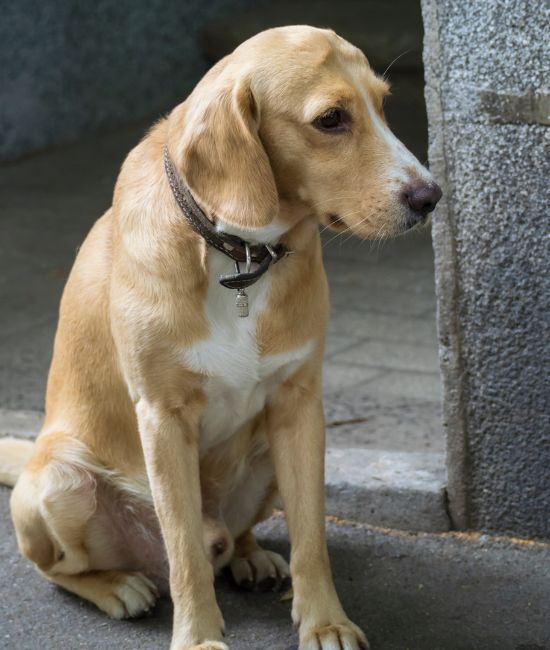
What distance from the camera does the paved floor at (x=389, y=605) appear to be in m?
3.04

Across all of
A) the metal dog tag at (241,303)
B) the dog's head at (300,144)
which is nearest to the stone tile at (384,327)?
the metal dog tag at (241,303)

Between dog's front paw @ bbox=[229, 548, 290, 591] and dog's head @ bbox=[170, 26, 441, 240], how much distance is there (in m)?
1.09

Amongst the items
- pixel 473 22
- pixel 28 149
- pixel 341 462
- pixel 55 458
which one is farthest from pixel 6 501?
pixel 28 149

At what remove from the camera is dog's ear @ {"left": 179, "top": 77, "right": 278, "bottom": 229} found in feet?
8.49

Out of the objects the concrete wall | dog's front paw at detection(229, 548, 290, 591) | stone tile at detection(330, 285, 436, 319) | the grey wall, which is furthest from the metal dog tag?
the grey wall

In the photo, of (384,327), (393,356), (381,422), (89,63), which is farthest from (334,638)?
(89,63)

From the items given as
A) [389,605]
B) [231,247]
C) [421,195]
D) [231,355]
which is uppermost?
[421,195]

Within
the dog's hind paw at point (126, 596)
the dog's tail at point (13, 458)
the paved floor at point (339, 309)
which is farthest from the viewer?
the paved floor at point (339, 309)

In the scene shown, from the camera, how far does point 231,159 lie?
8.51 ft

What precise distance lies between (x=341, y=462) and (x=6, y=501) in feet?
3.47

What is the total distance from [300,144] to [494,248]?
798 millimetres

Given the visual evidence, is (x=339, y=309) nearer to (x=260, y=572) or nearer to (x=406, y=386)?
(x=406, y=386)

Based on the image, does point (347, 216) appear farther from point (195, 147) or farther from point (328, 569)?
point (328, 569)

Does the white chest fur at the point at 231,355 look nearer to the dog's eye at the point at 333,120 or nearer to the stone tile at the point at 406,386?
the dog's eye at the point at 333,120
